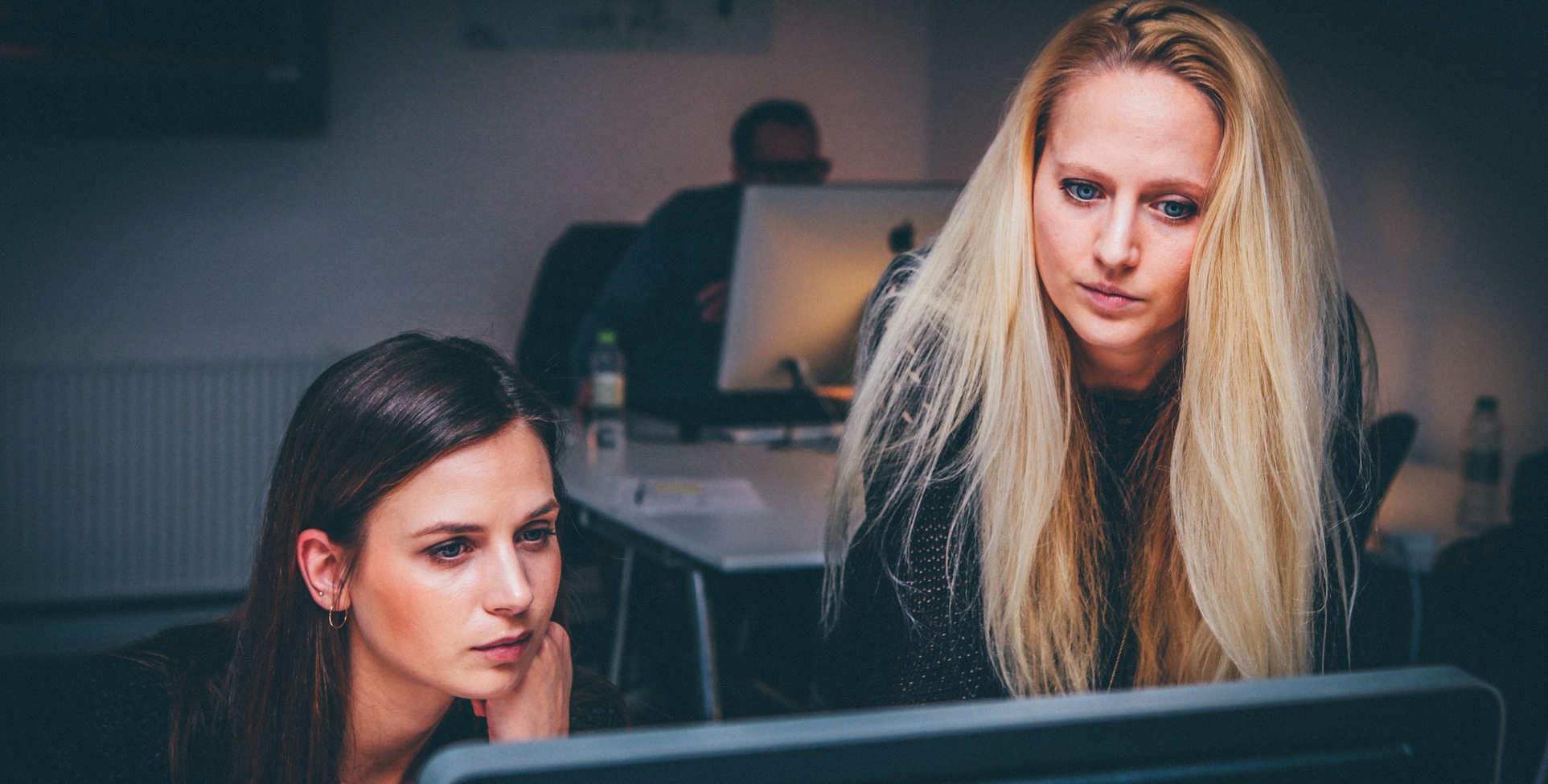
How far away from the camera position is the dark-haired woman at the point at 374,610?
2.85 ft

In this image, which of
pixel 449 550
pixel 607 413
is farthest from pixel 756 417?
pixel 449 550

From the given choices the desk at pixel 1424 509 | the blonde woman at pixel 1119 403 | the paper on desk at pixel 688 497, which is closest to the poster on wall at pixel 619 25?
the paper on desk at pixel 688 497

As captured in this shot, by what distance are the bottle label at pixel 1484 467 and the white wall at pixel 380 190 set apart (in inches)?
98.6

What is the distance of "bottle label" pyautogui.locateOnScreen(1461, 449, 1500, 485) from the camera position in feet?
6.93

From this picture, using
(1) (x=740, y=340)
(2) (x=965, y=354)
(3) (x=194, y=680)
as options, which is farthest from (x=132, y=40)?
(2) (x=965, y=354)

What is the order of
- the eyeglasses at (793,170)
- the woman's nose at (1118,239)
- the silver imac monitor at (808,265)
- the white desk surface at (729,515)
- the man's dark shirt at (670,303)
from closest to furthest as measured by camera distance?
the woman's nose at (1118,239) → the white desk surface at (729,515) → the silver imac monitor at (808,265) → the man's dark shirt at (670,303) → the eyeglasses at (793,170)

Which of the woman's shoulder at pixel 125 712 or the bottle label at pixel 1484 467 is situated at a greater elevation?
the woman's shoulder at pixel 125 712

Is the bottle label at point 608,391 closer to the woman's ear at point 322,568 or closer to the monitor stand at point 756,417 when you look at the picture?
the monitor stand at point 756,417

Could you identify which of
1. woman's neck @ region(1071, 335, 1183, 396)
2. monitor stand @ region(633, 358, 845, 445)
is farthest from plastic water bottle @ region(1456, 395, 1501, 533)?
woman's neck @ region(1071, 335, 1183, 396)

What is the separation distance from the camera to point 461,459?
2.94 feet

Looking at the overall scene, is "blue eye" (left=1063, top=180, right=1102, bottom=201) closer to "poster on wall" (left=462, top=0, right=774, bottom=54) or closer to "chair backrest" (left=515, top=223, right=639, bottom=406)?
"chair backrest" (left=515, top=223, right=639, bottom=406)

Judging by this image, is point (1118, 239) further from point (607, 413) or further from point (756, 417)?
point (756, 417)

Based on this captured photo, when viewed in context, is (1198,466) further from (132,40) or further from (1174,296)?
(132,40)

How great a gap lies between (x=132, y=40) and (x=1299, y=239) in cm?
360
